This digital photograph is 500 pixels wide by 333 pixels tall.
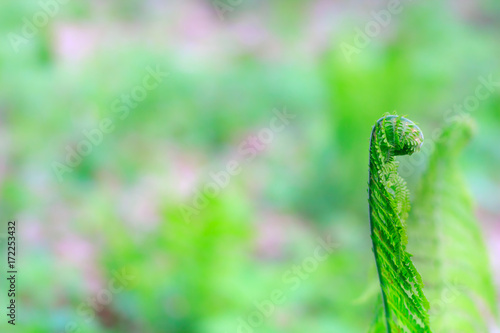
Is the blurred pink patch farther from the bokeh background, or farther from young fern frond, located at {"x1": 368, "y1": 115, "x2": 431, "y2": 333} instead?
young fern frond, located at {"x1": 368, "y1": 115, "x2": 431, "y2": 333}

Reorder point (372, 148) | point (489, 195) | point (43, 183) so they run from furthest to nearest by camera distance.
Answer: point (489, 195)
point (43, 183)
point (372, 148)

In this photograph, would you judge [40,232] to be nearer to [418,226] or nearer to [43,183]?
[43,183]

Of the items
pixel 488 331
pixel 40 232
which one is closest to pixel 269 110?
pixel 40 232

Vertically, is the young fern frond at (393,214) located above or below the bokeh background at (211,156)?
below

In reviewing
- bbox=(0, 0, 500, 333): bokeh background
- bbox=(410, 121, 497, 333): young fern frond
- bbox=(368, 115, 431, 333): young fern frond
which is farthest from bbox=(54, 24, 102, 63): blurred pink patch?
bbox=(368, 115, 431, 333): young fern frond

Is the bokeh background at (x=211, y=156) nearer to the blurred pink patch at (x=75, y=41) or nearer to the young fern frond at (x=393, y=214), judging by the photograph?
the blurred pink patch at (x=75, y=41)

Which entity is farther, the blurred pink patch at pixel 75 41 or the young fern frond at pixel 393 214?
the blurred pink patch at pixel 75 41

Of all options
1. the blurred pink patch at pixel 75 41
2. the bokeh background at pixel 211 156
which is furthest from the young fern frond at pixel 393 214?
the blurred pink patch at pixel 75 41
